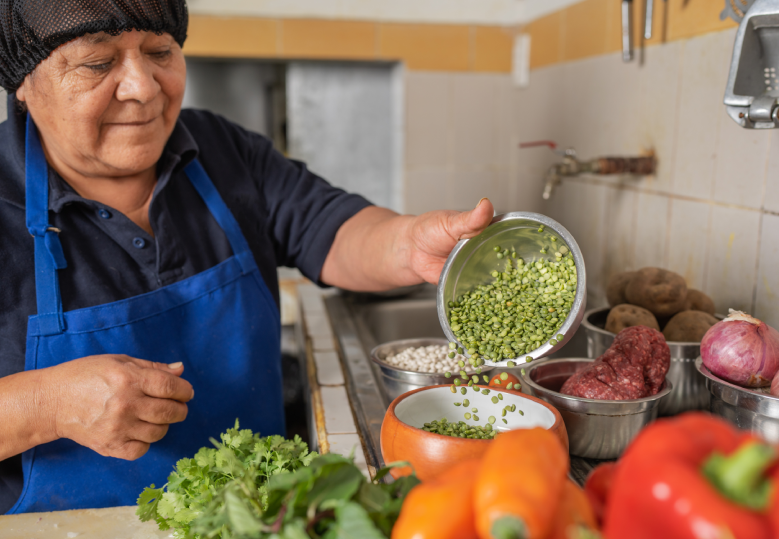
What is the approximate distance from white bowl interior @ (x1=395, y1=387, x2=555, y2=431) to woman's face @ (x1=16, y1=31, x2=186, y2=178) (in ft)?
2.45

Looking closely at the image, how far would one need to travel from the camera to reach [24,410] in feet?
3.31

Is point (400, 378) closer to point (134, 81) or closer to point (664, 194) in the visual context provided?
point (134, 81)

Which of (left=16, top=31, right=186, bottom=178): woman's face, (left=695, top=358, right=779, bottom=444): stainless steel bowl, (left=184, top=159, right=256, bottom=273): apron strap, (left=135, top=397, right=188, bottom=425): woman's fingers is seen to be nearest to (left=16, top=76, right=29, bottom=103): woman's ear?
(left=16, top=31, right=186, bottom=178): woman's face

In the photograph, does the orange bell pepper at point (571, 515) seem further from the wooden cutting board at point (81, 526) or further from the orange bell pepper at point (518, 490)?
the wooden cutting board at point (81, 526)

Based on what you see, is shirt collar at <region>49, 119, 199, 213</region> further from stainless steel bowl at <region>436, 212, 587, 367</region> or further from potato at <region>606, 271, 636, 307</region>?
potato at <region>606, 271, 636, 307</region>

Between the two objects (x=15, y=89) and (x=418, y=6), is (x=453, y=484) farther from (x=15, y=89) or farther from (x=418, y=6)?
(x=418, y=6)

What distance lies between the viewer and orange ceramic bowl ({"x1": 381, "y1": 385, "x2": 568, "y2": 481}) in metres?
0.77

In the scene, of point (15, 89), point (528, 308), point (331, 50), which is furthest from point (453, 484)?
point (331, 50)

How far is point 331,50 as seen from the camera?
2.56m

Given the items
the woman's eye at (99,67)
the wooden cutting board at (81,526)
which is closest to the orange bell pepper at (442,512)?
the wooden cutting board at (81,526)

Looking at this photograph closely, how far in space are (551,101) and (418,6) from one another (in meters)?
0.71

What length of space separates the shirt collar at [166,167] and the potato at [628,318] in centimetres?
97

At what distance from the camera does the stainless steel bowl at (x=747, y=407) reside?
2.79ft

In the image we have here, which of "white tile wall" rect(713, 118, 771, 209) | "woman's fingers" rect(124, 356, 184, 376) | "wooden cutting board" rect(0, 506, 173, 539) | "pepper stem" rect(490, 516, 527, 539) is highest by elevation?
"white tile wall" rect(713, 118, 771, 209)
